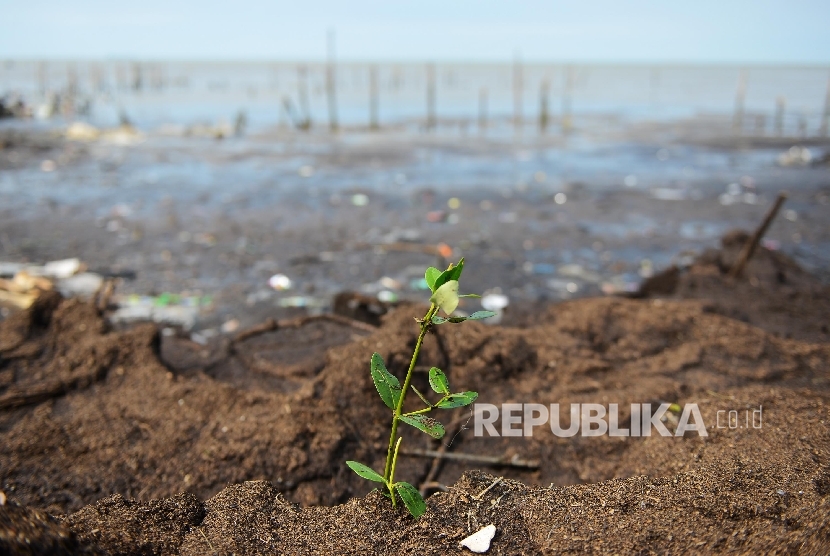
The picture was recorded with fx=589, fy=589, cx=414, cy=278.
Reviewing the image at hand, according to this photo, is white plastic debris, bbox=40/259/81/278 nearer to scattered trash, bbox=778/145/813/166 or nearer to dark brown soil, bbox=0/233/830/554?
dark brown soil, bbox=0/233/830/554

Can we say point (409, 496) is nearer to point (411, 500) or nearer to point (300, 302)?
point (411, 500)

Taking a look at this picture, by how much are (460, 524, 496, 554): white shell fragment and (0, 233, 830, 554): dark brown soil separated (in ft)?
0.07

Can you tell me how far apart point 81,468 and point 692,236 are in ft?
24.5

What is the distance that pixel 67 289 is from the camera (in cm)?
554

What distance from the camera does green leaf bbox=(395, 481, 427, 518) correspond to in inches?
62.8

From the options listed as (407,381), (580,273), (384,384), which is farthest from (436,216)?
(407,381)

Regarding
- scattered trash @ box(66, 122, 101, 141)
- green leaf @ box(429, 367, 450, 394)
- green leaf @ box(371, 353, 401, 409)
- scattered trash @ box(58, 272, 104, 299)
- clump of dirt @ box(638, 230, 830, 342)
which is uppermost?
green leaf @ box(429, 367, 450, 394)

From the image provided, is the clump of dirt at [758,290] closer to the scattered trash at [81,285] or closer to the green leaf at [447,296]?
the green leaf at [447,296]

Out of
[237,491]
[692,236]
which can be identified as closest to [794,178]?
[692,236]

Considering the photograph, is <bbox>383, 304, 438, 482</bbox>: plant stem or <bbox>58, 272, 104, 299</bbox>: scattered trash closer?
<bbox>383, 304, 438, 482</bbox>: plant stem

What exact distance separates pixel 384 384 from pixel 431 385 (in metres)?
0.14

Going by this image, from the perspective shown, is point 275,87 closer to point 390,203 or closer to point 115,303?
point 390,203

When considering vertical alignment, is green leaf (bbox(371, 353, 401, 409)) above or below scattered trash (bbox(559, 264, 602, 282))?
above

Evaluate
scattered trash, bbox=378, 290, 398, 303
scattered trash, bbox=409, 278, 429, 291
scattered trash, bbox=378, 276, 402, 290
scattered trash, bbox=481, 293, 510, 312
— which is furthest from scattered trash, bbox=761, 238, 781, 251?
scattered trash, bbox=378, 290, 398, 303
